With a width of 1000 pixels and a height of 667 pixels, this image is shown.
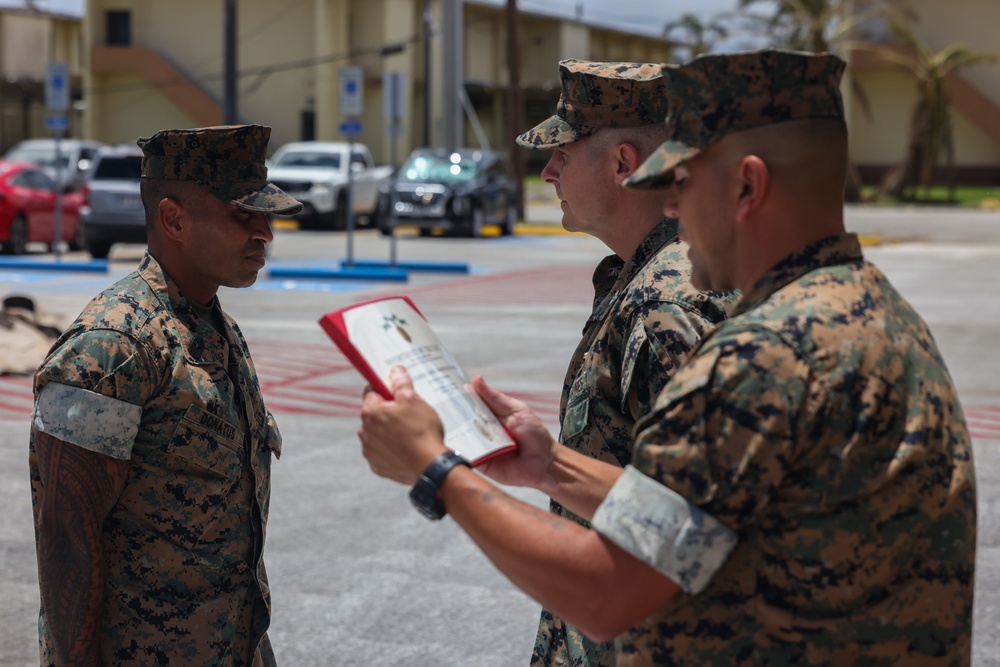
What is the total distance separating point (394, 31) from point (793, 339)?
4748 cm

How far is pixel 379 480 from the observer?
7.83m

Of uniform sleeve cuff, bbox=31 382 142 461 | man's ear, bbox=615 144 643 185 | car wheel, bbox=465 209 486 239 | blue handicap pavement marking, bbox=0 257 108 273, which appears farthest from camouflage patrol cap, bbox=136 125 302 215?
car wheel, bbox=465 209 486 239

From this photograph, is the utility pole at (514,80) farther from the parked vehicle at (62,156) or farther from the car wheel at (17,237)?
the car wheel at (17,237)

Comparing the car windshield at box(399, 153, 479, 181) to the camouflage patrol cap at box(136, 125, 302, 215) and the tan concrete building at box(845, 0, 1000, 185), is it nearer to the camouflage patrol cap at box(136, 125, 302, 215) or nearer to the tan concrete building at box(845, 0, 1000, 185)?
the camouflage patrol cap at box(136, 125, 302, 215)

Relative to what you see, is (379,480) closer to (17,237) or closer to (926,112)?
(17,237)

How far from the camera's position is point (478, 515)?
2018 millimetres

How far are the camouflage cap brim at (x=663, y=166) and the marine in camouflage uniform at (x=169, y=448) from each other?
1.26 metres

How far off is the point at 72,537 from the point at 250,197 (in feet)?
2.87

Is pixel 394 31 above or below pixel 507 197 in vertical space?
above

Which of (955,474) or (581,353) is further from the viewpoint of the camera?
(581,353)

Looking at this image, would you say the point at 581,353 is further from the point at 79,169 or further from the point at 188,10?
the point at 188,10

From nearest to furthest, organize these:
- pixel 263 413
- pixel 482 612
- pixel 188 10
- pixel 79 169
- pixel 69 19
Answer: pixel 263 413 → pixel 482 612 → pixel 79 169 → pixel 188 10 → pixel 69 19

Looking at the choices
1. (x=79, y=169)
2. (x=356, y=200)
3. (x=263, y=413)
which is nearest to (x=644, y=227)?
(x=263, y=413)

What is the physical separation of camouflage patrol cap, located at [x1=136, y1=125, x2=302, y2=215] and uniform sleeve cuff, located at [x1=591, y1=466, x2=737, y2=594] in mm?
1482
